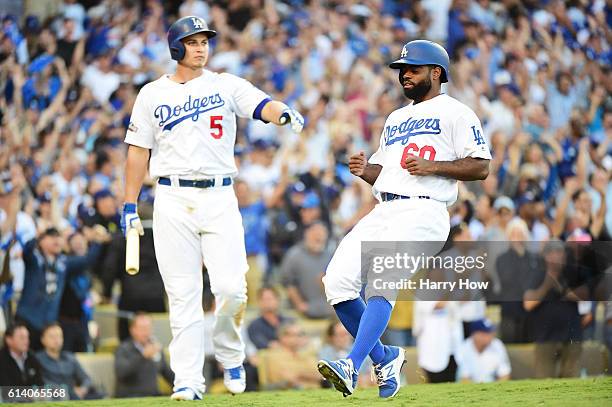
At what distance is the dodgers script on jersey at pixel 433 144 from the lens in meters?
5.68

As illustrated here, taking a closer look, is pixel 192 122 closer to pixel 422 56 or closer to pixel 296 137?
pixel 422 56

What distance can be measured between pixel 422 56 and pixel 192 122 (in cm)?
153

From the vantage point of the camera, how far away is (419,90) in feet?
19.3

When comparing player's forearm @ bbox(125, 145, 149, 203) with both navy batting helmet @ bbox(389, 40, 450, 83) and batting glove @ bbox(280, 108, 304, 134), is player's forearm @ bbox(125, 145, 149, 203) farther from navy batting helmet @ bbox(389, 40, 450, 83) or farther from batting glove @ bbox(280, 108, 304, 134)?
navy batting helmet @ bbox(389, 40, 450, 83)

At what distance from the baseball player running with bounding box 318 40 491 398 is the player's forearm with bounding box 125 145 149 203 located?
152 centimetres

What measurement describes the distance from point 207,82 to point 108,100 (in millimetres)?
5835

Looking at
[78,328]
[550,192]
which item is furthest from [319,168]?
[78,328]

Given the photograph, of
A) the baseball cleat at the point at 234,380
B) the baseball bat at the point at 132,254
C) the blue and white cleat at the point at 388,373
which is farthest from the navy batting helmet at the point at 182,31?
the blue and white cleat at the point at 388,373

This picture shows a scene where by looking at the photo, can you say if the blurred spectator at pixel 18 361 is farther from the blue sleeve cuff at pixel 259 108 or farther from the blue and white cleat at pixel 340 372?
the blue and white cleat at pixel 340 372

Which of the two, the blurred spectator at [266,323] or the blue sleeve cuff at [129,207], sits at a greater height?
the blue sleeve cuff at [129,207]

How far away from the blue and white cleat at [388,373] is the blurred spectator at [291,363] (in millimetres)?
3008

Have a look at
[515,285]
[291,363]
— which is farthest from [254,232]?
[515,285]

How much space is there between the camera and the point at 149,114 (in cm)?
654

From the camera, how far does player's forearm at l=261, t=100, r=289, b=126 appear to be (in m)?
6.37
